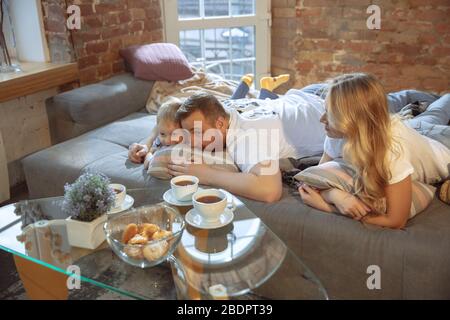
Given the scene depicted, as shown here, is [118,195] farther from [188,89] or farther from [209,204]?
[188,89]

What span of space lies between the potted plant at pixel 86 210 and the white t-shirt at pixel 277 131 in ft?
1.83

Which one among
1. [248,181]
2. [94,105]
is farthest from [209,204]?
[94,105]

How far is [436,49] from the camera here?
3.42 metres

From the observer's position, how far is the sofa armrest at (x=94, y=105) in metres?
2.66

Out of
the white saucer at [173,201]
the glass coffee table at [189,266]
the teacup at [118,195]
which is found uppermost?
the teacup at [118,195]

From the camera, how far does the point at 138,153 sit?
7.04 ft

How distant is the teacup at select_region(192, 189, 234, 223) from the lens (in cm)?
145

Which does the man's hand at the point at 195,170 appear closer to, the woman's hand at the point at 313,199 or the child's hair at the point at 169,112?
the child's hair at the point at 169,112

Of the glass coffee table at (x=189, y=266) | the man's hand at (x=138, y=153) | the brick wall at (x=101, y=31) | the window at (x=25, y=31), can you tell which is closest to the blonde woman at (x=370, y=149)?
the glass coffee table at (x=189, y=266)

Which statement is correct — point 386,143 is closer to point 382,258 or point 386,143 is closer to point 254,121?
point 382,258

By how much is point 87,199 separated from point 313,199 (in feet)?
2.55

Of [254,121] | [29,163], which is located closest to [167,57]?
[29,163]

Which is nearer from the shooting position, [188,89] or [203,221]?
[203,221]
